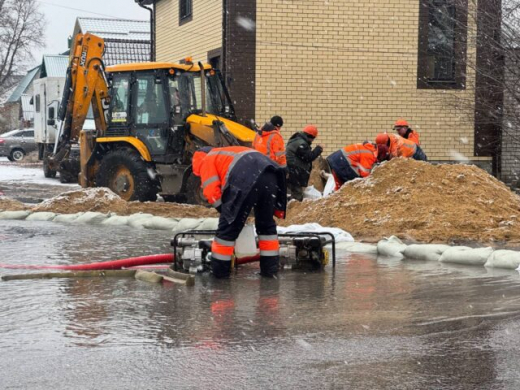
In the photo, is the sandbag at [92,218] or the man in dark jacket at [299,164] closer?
the sandbag at [92,218]

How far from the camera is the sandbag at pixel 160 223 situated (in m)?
13.4

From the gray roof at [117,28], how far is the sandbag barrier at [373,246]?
2362cm

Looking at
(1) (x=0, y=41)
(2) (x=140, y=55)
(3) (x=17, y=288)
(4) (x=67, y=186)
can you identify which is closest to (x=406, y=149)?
(3) (x=17, y=288)

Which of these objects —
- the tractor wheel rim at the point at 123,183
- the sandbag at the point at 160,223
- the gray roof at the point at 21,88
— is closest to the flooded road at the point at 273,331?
the sandbag at the point at 160,223

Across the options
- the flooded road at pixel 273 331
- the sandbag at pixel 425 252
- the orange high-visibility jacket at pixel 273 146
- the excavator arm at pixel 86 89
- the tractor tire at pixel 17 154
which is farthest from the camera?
the tractor tire at pixel 17 154

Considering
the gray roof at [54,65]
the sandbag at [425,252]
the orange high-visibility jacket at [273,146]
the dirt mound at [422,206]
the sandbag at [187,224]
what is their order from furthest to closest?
the gray roof at [54,65] < the orange high-visibility jacket at [273,146] < the sandbag at [187,224] < the dirt mound at [422,206] < the sandbag at [425,252]

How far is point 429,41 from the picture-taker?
2061 centimetres

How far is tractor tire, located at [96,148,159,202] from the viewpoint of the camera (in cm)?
1652

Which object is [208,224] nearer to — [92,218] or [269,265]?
[92,218]

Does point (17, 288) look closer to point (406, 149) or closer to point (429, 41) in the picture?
point (406, 149)

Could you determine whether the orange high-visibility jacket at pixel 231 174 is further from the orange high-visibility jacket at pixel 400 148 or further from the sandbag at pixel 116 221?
the orange high-visibility jacket at pixel 400 148

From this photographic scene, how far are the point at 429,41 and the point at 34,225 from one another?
10.7 metres

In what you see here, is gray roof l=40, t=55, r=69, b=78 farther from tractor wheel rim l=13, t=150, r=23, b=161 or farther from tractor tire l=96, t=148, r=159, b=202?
tractor tire l=96, t=148, r=159, b=202

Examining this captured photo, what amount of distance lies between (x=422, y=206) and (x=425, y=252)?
2242 millimetres
